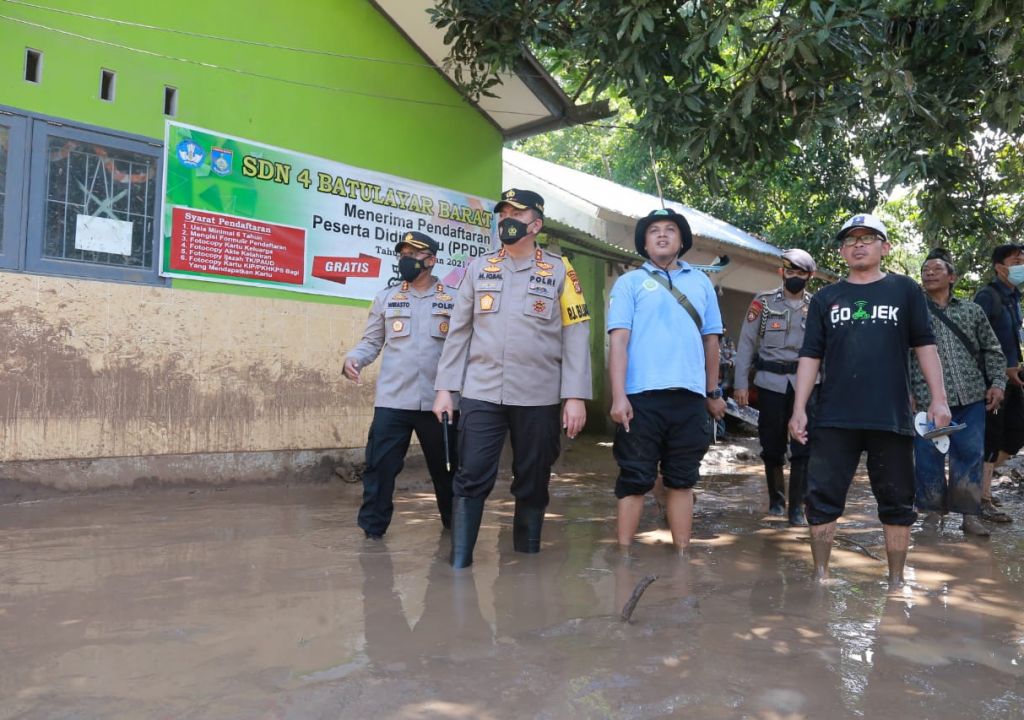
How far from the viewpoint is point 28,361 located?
5703 millimetres

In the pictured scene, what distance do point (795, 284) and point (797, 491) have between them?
1.39 meters

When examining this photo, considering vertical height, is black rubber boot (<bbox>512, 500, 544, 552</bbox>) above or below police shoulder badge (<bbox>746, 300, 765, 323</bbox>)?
below

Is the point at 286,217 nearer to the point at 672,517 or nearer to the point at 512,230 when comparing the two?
the point at 512,230

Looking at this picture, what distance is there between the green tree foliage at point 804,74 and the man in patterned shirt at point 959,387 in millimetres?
868

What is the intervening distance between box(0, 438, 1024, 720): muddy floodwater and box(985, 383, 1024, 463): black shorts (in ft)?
3.60

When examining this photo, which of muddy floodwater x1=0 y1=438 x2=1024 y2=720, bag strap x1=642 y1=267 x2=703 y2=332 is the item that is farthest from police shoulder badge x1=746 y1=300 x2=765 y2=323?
bag strap x1=642 y1=267 x2=703 y2=332

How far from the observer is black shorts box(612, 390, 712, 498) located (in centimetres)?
432

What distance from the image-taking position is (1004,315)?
6133 millimetres

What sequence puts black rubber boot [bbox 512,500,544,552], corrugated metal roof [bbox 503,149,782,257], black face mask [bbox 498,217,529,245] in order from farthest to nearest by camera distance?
1. corrugated metal roof [bbox 503,149,782,257]
2. black rubber boot [bbox 512,500,544,552]
3. black face mask [bbox 498,217,529,245]

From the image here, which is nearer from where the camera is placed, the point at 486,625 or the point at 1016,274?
the point at 486,625

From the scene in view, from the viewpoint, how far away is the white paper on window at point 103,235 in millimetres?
6039

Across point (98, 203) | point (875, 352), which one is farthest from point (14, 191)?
point (875, 352)

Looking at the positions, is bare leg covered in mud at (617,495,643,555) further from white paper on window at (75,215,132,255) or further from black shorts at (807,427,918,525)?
white paper on window at (75,215,132,255)

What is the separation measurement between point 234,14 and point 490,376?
4.57 meters
